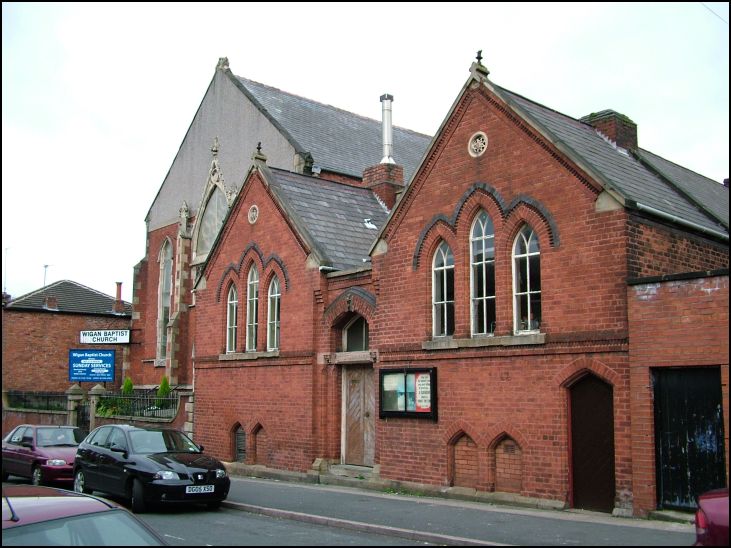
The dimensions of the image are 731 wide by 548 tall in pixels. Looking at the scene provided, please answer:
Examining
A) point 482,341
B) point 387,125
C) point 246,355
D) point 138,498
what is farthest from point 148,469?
point 387,125

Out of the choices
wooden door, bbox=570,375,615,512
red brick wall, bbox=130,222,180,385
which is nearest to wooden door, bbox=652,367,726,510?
wooden door, bbox=570,375,615,512

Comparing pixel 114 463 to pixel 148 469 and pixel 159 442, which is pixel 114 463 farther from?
pixel 148 469

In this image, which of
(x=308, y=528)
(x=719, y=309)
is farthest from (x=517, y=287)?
(x=308, y=528)

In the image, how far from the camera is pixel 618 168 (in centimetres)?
1511

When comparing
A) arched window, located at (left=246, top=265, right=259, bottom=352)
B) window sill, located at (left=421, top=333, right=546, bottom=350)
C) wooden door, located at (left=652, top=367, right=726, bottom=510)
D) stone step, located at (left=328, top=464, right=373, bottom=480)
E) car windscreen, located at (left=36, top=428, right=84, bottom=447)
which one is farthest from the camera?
arched window, located at (left=246, top=265, right=259, bottom=352)

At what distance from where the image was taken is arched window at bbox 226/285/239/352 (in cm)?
2141

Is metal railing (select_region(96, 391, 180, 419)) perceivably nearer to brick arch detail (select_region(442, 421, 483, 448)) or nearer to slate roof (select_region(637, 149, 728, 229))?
brick arch detail (select_region(442, 421, 483, 448))

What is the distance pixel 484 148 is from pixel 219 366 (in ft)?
33.8

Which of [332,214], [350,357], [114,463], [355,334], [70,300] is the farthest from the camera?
[70,300]

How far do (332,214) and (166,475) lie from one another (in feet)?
30.1

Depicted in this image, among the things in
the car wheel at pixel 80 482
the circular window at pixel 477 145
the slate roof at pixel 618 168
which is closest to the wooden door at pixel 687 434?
the slate roof at pixel 618 168

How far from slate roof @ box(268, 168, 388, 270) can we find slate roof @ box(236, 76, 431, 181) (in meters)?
5.08

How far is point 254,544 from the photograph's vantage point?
10.4 metres

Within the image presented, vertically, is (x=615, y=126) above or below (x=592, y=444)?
above
